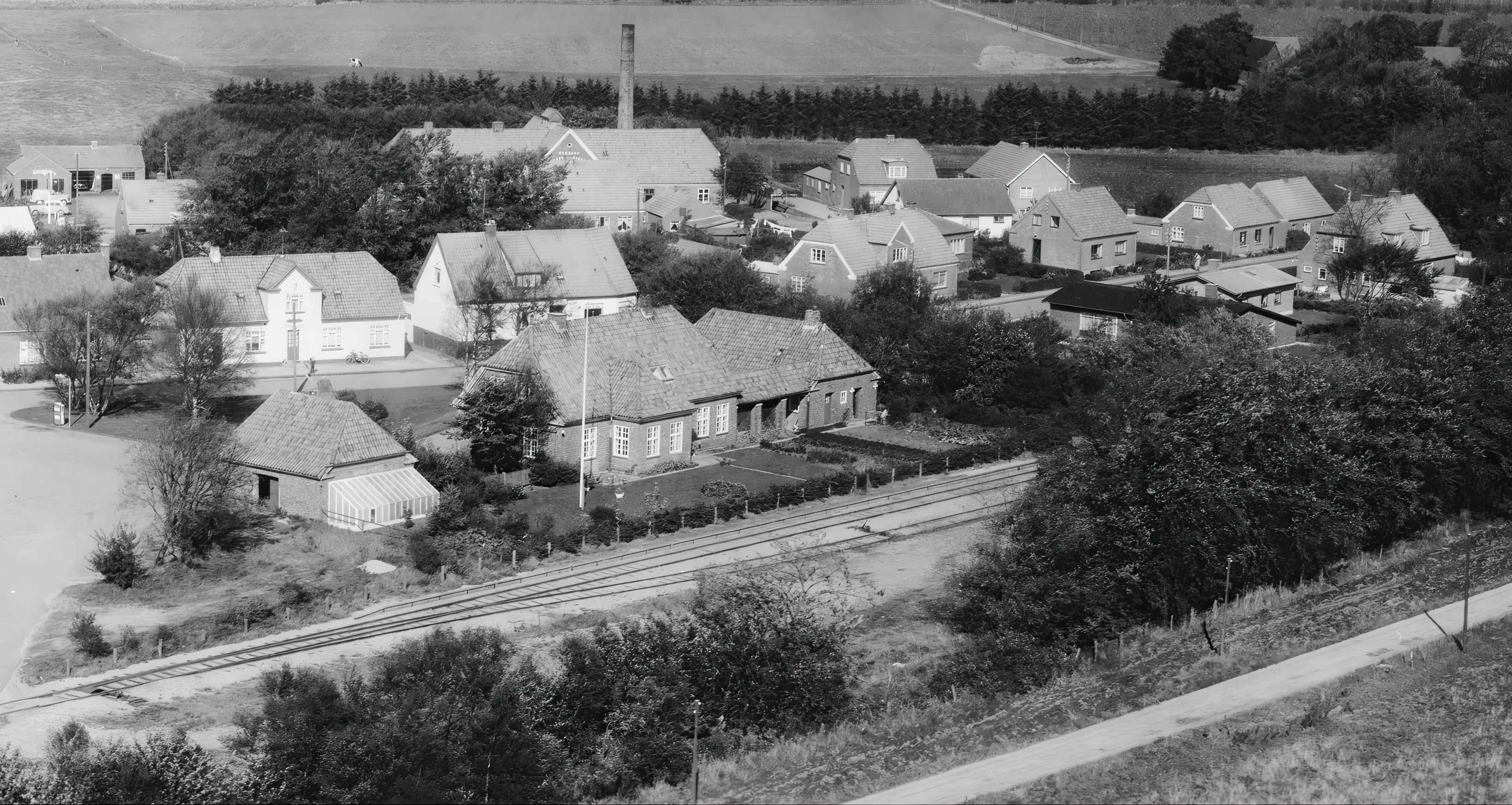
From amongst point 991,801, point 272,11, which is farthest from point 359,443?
point 272,11

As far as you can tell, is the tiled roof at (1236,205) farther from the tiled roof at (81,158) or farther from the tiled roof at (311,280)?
the tiled roof at (81,158)

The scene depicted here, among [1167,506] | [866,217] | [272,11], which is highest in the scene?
[272,11]

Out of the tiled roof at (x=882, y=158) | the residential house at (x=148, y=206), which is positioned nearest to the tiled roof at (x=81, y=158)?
the residential house at (x=148, y=206)

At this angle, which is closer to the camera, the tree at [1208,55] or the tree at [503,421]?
the tree at [503,421]

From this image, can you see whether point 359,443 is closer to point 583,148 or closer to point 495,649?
point 495,649

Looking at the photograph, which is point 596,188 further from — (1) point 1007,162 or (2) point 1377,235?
(2) point 1377,235

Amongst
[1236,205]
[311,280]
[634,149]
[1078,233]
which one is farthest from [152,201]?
[1236,205]

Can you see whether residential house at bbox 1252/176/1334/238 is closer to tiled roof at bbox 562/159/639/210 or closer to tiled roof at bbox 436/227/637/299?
tiled roof at bbox 562/159/639/210
